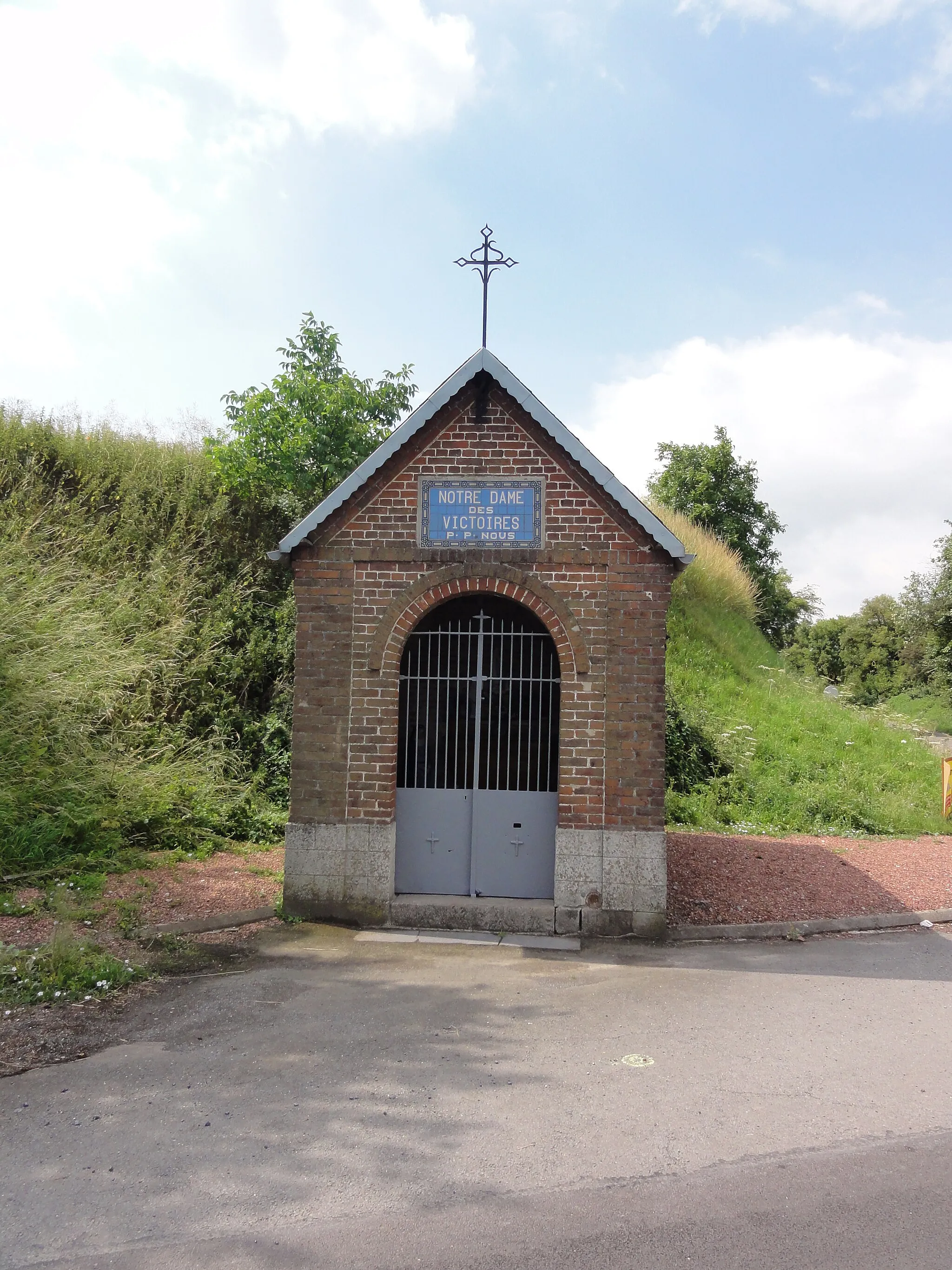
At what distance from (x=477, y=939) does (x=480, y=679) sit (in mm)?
2430

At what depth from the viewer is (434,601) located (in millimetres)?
8578

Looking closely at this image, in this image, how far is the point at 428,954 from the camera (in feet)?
25.0

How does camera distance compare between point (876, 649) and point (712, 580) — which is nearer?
point (712, 580)

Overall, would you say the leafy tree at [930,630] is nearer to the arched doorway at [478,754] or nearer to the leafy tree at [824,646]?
the leafy tree at [824,646]

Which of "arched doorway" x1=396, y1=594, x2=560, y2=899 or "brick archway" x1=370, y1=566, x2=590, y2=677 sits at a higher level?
"brick archway" x1=370, y1=566, x2=590, y2=677

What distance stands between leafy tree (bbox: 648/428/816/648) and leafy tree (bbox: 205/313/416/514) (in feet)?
74.9

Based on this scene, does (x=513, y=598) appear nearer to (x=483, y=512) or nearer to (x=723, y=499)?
(x=483, y=512)

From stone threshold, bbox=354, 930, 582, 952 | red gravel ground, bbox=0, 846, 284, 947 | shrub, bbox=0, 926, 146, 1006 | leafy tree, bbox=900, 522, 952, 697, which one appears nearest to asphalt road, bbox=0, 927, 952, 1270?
shrub, bbox=0, 926, 146, 1006

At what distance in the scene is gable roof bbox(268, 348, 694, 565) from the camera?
8414 mm

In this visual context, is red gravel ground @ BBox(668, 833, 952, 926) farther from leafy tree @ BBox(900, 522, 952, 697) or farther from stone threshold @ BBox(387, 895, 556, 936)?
leafy tree @ BBox(900, 522, 952, 697)

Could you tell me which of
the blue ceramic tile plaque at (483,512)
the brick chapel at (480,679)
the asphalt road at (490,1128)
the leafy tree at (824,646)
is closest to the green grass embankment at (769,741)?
the brick chapel at (480,679)

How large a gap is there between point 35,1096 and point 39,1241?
1.46 meters

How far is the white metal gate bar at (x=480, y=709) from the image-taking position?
29.8ft

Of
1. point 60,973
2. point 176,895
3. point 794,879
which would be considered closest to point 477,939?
point 176,895
